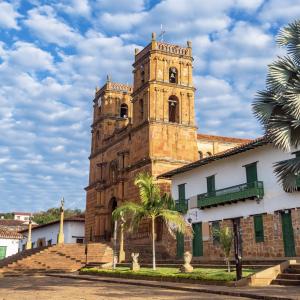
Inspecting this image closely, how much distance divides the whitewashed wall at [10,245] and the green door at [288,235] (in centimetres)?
4263

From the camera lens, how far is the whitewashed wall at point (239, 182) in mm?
22703

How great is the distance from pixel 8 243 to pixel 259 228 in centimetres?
4099

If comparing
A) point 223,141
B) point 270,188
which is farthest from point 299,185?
point 223,141

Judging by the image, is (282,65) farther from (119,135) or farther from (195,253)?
(119,135)

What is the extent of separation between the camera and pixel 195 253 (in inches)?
1127

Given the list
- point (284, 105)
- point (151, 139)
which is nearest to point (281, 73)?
point (284, 105)

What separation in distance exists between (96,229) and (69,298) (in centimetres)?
3218

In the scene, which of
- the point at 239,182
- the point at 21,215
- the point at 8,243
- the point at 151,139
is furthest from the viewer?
the point at 21,215

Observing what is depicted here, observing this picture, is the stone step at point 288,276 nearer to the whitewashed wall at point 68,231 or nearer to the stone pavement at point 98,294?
the stone pavement at point 98,294

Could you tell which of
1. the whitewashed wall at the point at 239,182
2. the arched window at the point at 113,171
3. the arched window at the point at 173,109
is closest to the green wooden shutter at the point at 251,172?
the whitewashed wall at the point at 239,182

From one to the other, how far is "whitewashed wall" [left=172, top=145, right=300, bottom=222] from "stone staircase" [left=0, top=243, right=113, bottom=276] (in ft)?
24.9

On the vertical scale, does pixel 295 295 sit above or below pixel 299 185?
below

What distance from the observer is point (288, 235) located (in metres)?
21.8

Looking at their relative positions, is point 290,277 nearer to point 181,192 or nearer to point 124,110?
point 181,192
